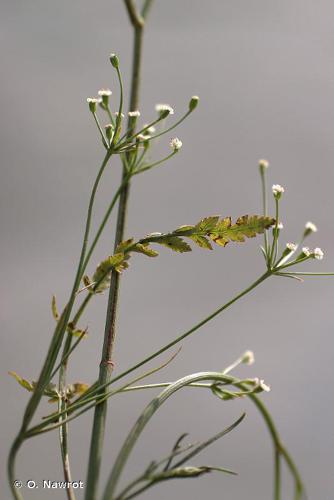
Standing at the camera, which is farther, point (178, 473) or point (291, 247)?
point (291, 247)

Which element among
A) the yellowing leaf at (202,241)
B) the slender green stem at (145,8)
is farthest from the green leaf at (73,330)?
the slender green stem at (145,8)

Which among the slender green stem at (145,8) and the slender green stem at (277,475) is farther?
the slender green stem at (145,8)

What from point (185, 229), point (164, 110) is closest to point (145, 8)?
point (164, 110)

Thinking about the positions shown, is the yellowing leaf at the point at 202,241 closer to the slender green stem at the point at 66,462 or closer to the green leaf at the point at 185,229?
the green leaf at the point at 185,229

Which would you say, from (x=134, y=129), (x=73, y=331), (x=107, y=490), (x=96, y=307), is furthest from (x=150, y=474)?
(x=96, y=307)

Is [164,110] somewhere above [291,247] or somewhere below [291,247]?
above

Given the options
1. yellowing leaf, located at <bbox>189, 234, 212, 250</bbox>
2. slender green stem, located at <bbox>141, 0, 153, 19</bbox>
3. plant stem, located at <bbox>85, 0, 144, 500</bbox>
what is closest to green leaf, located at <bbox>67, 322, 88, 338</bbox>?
plant stem, located at <bbox>85, 0, 144, 500</bbox>

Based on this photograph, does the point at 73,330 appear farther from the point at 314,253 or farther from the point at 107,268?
the point at 314,253

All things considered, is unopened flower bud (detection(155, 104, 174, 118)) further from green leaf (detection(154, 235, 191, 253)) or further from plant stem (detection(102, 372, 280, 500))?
plant stem (detection(102, 372, 280, 500))

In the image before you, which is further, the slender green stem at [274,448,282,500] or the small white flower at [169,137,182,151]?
the small white flower at [169,137,182,151]

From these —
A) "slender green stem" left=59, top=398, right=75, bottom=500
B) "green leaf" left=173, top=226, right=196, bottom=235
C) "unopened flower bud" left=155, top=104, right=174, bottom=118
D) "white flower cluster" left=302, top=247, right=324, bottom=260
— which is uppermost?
"unopened flower bud" left=155, top=104, right=174, bottom=118
